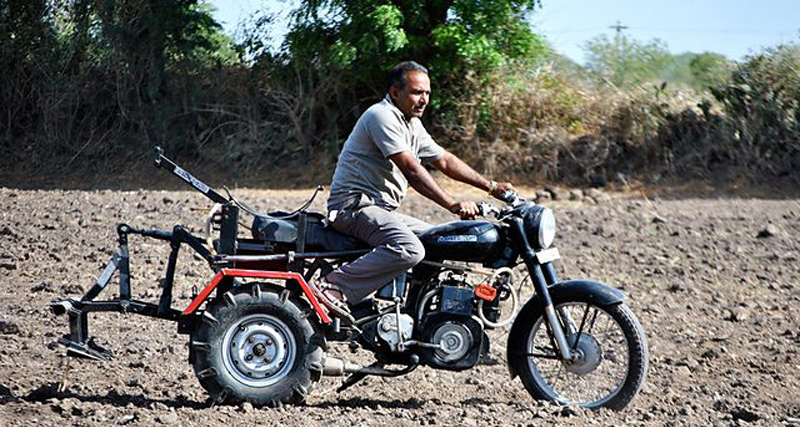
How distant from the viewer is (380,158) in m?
6.68

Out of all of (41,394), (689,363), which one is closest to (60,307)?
(41,394)

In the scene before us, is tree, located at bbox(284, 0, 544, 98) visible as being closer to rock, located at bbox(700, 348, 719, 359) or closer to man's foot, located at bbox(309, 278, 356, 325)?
rock, located at bbox(700, 348, 719, 359)

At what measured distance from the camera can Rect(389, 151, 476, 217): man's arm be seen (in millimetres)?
6281

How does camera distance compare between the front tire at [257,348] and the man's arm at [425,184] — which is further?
the front tire at [257,348]

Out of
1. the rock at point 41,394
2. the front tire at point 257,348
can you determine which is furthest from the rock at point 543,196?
the rock at point 41,394

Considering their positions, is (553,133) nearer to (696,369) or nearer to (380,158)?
(696,369)

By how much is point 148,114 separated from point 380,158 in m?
15.4

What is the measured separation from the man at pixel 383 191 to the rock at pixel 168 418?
3.40 ft

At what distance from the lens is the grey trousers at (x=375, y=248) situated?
644 centimetres

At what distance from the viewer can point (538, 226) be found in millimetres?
6551

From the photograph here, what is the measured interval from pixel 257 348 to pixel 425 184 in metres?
1.32

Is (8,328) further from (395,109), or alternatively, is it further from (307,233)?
(395,109)

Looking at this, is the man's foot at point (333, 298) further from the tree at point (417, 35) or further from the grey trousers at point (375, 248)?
the tree at point (417, 35)

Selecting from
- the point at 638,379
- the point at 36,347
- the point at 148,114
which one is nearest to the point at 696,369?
the point at 638,379
